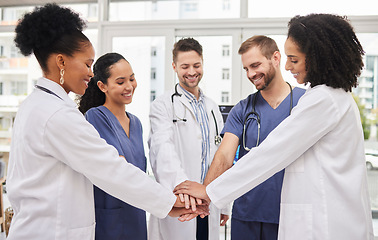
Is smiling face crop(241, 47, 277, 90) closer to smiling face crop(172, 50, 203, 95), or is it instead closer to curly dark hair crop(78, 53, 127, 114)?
smiling face crop(172, 50, 203, 95)

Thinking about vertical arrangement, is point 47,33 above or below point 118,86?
above

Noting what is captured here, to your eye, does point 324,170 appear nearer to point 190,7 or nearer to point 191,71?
point 191,71

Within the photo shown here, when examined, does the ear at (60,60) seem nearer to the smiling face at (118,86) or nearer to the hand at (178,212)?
the smiling face at (118,86)

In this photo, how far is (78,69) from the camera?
4.52 ft

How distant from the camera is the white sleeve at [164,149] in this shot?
2.06 meters

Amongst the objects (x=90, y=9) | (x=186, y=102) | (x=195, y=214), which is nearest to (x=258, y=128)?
(x=195, y=214)

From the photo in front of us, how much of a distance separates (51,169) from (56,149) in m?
0.07

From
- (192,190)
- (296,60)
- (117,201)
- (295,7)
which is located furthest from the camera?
(295,7)

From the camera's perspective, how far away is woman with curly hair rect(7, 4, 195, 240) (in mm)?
1229

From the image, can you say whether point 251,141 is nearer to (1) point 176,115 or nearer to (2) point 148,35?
(1) point 176,115

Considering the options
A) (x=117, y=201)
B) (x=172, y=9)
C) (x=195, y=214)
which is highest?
(x=172, y=9)

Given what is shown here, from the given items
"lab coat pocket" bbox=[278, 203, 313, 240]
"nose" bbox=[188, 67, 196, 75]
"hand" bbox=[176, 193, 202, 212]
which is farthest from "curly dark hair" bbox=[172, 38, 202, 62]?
"lab coat pocket" bbox=[278, 203, 313, 240]

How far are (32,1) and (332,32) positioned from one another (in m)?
4.21

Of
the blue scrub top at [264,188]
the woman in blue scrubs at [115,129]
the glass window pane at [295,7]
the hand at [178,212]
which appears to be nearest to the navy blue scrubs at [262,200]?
the blue scrub top at [264,188]
